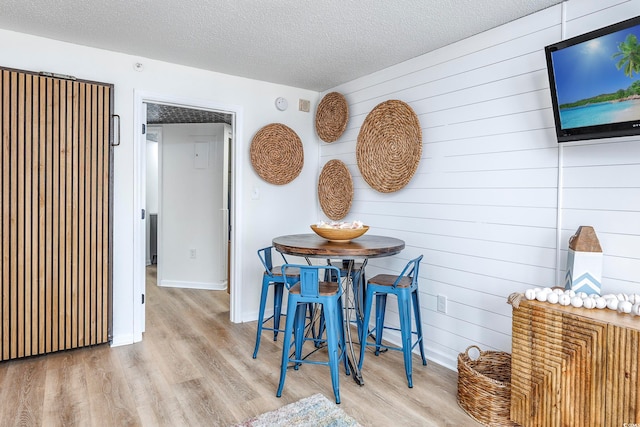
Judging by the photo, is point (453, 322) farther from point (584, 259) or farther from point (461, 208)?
point (584, 259)

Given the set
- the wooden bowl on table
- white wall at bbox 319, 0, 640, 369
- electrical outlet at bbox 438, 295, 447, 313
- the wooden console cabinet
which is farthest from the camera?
electrical outlet at bbox 438, 295, 447, 313

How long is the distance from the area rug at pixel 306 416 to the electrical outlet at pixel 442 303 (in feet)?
3.64

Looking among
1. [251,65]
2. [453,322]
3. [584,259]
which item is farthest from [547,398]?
[251,65]

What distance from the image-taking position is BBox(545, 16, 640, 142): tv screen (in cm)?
167

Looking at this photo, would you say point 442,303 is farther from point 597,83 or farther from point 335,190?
point 597,83

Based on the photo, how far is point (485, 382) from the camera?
2.05 m

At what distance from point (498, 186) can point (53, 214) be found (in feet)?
10.3

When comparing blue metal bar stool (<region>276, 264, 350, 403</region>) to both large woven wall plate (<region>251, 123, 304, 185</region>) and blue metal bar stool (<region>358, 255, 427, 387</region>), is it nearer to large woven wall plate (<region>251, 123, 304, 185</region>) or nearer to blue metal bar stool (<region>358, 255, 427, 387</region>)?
blue metal bar stool (<region>358, 255, 427, 387</region>)

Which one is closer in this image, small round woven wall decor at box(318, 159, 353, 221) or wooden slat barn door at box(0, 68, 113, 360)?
wooden slat barn door at box(0, 68, 113, 360)

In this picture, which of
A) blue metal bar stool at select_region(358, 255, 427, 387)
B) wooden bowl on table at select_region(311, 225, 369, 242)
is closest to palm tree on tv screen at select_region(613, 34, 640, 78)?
blue metal bar stool at select_region(358, 255, 427, 387)

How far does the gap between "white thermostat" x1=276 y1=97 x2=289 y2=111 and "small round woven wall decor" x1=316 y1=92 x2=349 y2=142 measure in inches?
14.1

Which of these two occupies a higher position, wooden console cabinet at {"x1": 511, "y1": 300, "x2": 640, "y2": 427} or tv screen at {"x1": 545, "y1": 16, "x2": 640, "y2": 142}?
tv screen at {"x1": 545, "y1": 16, "x2": 640, "y2": 142}

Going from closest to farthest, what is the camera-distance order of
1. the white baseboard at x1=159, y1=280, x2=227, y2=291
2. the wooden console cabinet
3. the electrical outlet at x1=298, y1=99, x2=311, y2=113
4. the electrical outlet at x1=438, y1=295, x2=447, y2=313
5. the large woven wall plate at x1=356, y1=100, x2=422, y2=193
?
1. the wooden console cabinet
2. the electrical outlet at x1=438, y1=295, x2=447, y2=313
3. the large woven wall plate at x1=356, y1=100, x2=422, y2=193
4. the electrical outlet at x1=298, y1=99, x2=311, y2=113
5. the white baseboard at x1=159, y1=280, x2=227, y2=291

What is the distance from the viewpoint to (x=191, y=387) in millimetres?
2375
